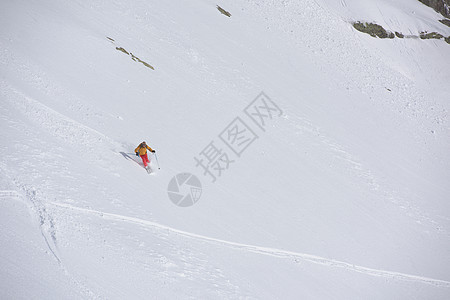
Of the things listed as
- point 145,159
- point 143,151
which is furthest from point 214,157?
point 143,151

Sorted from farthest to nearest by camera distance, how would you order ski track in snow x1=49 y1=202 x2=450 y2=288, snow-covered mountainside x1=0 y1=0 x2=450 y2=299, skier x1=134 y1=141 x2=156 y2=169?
skier x1=134 y1=141 x2=156 y2=169
ski track in snow x1=49 y1=202 x2=450 y2=288
snow-covered mountainside x1=0 y1=0 x2=450 y2=299

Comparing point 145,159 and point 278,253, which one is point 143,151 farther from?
point 278,253

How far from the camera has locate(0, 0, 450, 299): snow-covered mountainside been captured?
1093 cm

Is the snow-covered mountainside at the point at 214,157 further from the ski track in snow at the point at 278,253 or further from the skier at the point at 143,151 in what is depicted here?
the skier at the point at 143,151

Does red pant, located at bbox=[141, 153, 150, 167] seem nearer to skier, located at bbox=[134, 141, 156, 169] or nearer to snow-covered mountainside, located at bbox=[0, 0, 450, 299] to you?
skier, located at bbox=[134, 141, 156, 169]

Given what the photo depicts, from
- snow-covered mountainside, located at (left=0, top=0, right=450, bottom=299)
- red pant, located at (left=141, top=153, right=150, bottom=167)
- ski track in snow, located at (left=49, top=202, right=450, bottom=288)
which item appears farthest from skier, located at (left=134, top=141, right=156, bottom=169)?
ski track in snow, located at (left=49, top=202, right=450, bottom=288)

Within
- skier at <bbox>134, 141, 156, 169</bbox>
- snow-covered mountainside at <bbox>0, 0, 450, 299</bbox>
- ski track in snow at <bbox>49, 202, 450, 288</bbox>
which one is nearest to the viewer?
snow-covered mountainside at <bbox>0, 0, 450, 299</bbox>

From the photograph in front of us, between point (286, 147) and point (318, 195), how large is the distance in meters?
3.00

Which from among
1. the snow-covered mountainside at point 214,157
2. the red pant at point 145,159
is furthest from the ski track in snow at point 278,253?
the red pant at point 145,159

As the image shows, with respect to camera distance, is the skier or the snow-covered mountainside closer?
the snow-covered mountainside

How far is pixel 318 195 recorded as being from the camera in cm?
1684

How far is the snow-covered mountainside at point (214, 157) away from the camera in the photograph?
10.9 metres

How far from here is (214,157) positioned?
1644 cm

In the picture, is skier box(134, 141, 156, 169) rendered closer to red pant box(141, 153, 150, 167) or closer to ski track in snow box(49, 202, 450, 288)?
red pant box(141, 153, 150, 167)
